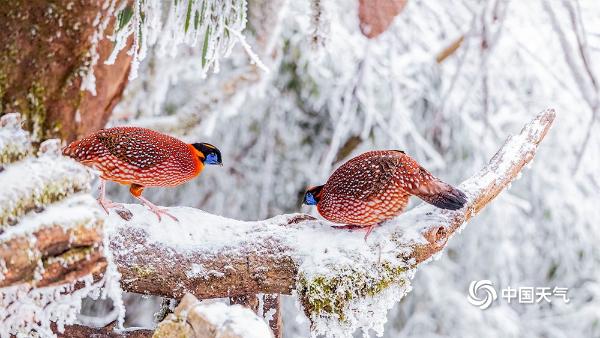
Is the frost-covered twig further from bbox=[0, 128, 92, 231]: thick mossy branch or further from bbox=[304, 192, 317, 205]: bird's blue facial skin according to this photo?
bbox=[304, 192, 317, 205]: bird's blue facial skin

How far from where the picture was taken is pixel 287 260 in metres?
1.97

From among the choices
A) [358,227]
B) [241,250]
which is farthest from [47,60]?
[358,227]

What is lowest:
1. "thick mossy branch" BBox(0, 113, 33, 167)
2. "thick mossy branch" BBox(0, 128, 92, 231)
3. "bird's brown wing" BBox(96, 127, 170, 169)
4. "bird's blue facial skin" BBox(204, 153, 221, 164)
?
"bird's blue facial skin" BBox(204, 153, 221, 164)

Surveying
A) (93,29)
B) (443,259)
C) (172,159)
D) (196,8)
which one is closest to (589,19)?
(443,259)

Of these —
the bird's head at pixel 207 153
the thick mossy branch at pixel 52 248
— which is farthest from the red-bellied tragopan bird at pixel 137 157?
the thick mossy branch at pixel 52 248

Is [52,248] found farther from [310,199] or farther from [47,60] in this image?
[310,199]

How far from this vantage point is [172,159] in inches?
79.9

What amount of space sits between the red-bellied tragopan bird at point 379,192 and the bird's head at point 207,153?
335 millimetres

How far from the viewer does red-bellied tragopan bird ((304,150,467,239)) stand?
1.98 meters

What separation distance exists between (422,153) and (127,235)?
8.64ft

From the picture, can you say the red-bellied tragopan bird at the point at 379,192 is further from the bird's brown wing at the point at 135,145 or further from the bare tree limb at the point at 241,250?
the bird's brown wing at the point at 135,145

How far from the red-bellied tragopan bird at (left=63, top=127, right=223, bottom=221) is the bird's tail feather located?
0.61 m

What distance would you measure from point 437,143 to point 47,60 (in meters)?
3.40

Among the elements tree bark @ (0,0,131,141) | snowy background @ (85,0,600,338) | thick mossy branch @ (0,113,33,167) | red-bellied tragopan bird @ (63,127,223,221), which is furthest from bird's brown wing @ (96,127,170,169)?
snowy background @ (85,0,600,338)
